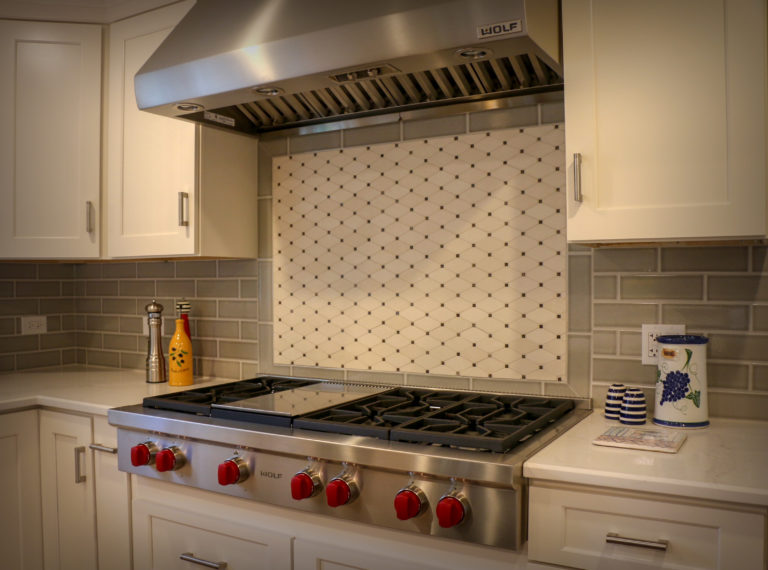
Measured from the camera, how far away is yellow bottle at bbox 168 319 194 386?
94.9 inches

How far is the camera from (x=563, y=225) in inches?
75.2

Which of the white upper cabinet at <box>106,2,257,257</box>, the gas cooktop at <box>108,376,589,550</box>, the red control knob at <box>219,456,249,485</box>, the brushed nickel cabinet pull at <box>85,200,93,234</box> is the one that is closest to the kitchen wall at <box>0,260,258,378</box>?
the white upper cabinet at <box>106,2,257,257</box>

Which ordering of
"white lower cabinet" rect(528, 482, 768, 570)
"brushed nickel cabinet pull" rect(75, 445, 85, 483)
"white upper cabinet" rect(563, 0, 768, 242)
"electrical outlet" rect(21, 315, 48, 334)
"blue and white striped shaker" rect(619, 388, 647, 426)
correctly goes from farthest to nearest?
1. "electrical outlet" rect(21, 315, 48, 334)
2. "brushed nickel cabinet pull" rect(75, 445, 85, 483)
3. "blue and white striped shaker" rect(619, 388, 647, 426)
4. "white upper cabinet" rect(563, 0, 768, 242)
5. "white lower cabinet" rect(528, 482, 768, 570)

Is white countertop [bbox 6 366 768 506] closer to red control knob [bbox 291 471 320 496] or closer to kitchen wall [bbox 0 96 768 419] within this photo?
kitchen wall [bbox 0 96 768 419]

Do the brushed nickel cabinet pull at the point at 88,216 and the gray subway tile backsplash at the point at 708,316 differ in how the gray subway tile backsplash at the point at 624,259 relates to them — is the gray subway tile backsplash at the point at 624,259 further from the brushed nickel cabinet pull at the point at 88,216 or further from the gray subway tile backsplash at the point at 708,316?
the brushed nickel cabinet pull at the point at 88,216

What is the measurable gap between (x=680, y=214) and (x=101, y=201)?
6.50 ft

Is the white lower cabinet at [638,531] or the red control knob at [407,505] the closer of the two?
the white lower cabinet at [638,531]

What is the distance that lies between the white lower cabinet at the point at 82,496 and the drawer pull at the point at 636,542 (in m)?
1.40

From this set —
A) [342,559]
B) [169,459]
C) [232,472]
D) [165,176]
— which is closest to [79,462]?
[169,459]

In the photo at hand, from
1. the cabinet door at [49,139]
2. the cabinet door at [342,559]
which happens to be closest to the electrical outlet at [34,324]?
the cabinet door at [49,139]

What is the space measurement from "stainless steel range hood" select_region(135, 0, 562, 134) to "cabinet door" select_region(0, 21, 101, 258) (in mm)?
639

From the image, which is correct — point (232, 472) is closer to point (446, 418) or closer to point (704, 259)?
point (446, 418)

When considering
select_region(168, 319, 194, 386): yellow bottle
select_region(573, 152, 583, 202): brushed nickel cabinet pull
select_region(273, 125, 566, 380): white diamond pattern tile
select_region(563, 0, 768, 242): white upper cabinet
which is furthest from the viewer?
select_region(168, 319, 194, 386): yellow bottle

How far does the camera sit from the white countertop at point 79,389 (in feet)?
7.02
